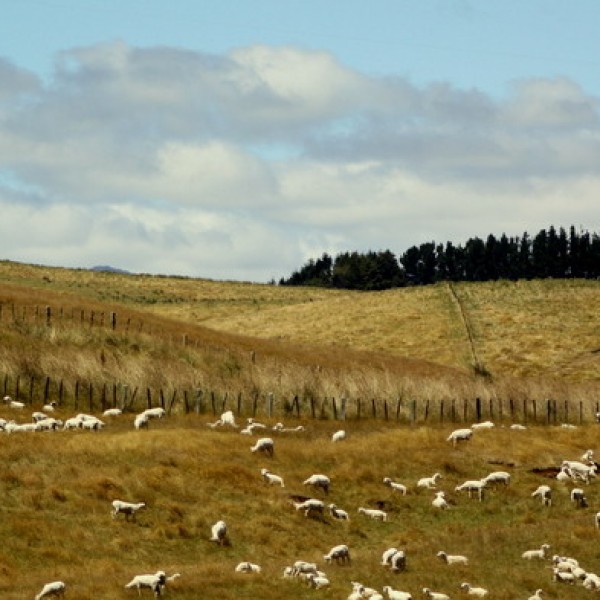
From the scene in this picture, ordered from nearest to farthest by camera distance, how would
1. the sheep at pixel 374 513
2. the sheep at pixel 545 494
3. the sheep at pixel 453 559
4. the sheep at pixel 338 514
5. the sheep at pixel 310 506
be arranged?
the sheep at pixel 453 559 → the sheep at pixel 310 506 → the sheep at pixel 338 514 → the sheep at pixel 374 513 → the sheep at pixel 545 494

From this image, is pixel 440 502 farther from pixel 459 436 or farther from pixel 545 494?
pixel 459 436

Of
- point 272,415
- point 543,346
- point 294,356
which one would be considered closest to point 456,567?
point 272,415

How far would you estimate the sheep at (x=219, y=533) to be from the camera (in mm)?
34375

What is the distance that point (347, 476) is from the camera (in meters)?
43.2

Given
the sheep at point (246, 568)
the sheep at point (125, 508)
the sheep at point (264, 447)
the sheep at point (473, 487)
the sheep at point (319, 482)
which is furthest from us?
the sheep at point (264, 447)

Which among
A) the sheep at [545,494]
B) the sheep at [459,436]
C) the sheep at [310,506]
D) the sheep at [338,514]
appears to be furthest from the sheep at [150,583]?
the sheep at [459,436]

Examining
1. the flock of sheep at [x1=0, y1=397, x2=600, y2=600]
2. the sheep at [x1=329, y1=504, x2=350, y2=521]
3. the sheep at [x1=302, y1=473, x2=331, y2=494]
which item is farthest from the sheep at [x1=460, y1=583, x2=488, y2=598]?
the sheep at [x1=302, y1=473, x2=331, y2=494]

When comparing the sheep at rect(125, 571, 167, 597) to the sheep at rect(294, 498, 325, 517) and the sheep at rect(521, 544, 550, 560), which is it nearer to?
the sheep at rect(521, 544, 550, 560)

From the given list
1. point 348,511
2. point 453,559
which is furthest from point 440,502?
point 453,559

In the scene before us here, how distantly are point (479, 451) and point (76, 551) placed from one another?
22.9 m

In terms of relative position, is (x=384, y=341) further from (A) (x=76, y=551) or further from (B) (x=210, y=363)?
(A) (x=76, y=551)

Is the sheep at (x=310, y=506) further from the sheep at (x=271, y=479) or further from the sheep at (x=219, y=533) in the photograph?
the sheep at (x=219, y=533)

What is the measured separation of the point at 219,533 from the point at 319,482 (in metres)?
7.32

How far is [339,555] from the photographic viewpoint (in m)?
31.7
